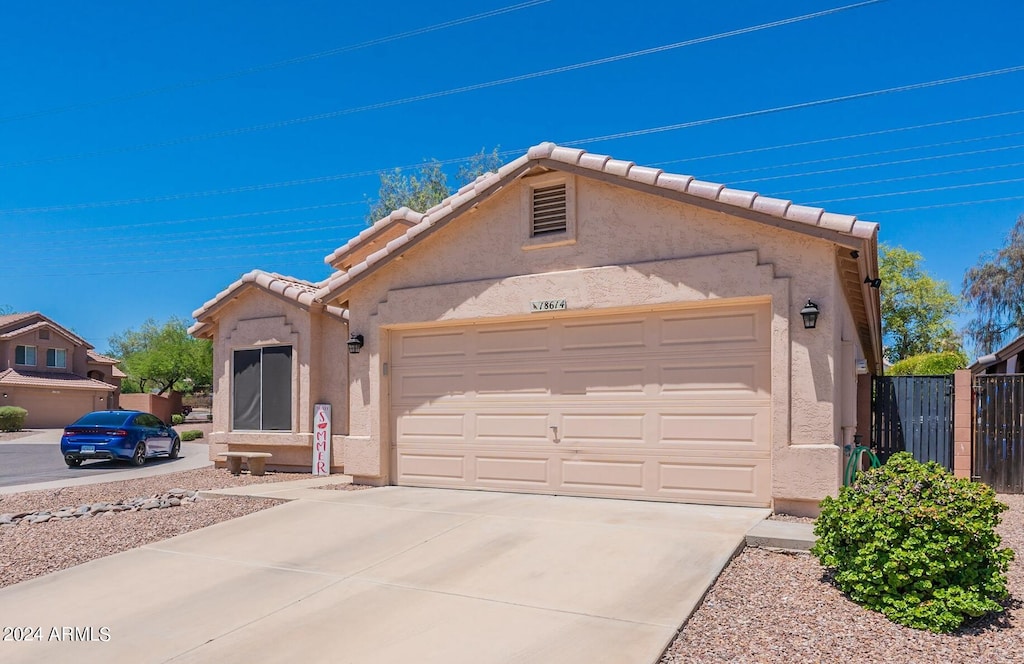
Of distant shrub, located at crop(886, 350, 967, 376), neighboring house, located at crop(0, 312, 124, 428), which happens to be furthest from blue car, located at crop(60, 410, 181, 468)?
neighboring house, located at crop(0, 312, 124, 428)

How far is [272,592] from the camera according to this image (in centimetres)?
623

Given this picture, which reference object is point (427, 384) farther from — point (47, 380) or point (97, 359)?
point (97, 359)

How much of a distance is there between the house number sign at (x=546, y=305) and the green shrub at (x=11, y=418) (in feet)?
122

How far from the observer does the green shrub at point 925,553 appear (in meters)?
5.06

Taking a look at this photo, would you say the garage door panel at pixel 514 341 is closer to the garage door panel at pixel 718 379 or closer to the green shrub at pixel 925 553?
the garage door panel at pixel 718 379

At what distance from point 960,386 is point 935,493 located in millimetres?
7062

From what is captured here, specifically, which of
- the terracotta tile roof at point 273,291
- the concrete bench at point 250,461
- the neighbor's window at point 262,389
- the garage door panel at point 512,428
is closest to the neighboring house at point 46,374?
the terracotta tile roof at point 273,291

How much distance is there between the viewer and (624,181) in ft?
29.7

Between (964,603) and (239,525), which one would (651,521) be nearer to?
Result: (964,603)

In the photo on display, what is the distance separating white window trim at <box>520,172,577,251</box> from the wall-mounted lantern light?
2.97 meters

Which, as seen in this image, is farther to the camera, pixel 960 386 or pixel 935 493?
pixel 960 386

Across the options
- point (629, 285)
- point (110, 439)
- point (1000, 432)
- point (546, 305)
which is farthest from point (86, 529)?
point (1000, 432)

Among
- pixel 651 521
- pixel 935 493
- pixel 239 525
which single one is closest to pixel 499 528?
pixel 651 521

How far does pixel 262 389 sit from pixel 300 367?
1121mm
